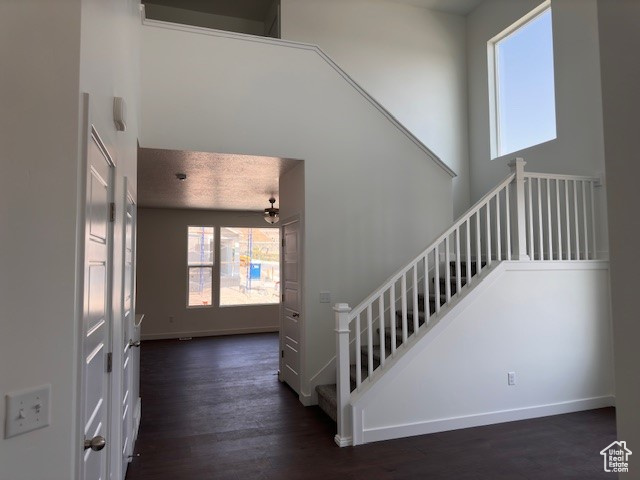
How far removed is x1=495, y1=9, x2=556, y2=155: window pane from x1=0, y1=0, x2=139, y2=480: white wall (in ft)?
19.0

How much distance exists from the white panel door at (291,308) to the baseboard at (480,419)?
4.53 feet

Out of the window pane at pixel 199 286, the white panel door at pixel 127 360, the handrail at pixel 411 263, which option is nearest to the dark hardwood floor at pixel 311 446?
the white panel door at pixel 127 360

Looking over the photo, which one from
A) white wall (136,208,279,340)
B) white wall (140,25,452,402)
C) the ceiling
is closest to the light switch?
white wall (140,25,452,402)

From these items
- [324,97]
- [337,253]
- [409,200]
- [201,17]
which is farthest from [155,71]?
[201,17]

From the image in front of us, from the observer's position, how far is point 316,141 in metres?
4.57

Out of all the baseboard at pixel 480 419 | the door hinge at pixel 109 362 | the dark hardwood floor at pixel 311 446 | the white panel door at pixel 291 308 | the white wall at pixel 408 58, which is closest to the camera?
the door hinge at pixel 109 362

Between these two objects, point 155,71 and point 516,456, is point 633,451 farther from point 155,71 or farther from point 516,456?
point 155,71

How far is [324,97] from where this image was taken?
183 inches

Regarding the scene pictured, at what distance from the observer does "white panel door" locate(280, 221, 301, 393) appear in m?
4.75

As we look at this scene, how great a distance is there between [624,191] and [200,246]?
8418 mm

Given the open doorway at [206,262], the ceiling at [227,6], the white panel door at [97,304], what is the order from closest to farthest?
the white panel door at [97,304], the ceiling at [227,6], the open doorway at [206,262]

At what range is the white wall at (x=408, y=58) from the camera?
258 inches

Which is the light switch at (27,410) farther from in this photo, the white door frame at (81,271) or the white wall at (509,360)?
the white wall at (509,360)

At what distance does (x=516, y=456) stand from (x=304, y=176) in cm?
318
